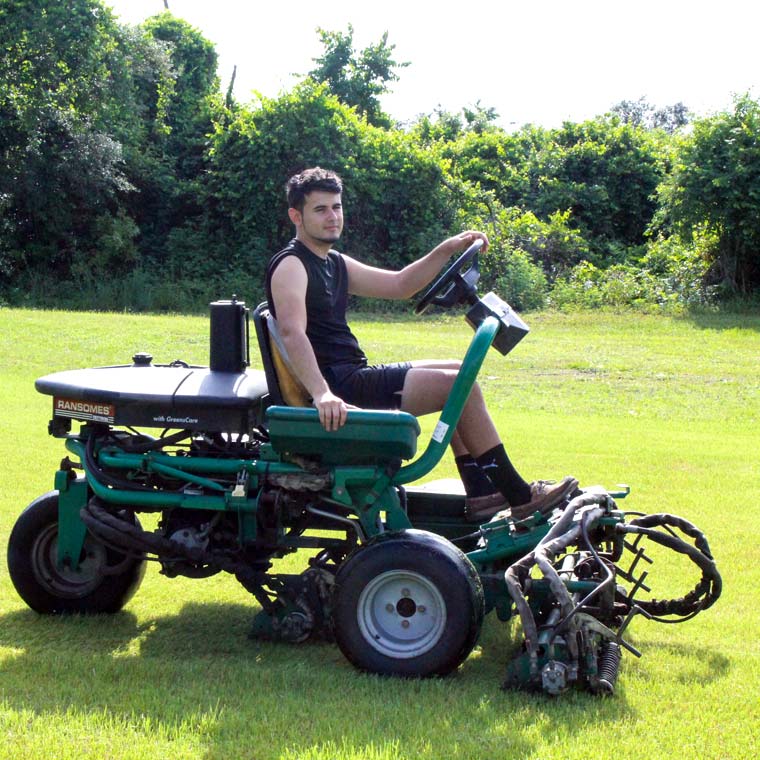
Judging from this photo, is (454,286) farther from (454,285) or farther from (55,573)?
(55,573)

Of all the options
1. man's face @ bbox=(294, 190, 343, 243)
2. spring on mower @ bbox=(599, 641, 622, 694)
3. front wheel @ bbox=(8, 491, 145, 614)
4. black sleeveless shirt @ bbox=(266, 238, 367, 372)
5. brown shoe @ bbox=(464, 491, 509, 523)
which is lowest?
front wheel @ bbox=(8, 491, 145, 614)

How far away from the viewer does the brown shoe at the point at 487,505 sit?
4863 millimetres

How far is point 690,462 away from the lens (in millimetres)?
8953

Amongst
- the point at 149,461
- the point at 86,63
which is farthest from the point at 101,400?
the point at 86,63

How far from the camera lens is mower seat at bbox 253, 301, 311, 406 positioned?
14.9ft

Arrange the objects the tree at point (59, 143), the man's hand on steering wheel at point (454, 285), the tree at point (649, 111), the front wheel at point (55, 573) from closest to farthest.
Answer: the man's hand on steering wheel at point (454, 285) → the front wheel at point (55, 573) → the tree at point (59, 143) → the tree at point (649, 111)

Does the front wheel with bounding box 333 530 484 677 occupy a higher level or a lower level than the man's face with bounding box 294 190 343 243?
lower

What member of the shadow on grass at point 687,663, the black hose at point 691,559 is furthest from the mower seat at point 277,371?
the shadow on grass at point 687,663

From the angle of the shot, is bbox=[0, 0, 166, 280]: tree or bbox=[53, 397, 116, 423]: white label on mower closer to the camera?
bbox=[53, 397, 116, 423]: white label on mower

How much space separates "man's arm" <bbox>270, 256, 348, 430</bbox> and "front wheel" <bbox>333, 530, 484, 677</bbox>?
20.7 inches

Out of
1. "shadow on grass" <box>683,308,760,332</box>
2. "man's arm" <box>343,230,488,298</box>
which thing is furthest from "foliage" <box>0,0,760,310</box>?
"man's arm" <box>343,230,488,298</box>

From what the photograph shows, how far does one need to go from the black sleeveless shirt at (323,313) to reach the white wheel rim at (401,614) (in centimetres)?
106

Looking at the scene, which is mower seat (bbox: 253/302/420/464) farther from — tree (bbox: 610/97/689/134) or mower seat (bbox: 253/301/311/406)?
tree (bbox: 610/97/689/134)

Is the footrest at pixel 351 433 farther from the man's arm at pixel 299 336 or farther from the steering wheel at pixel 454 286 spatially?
the steering wheel at pixel 454 286
